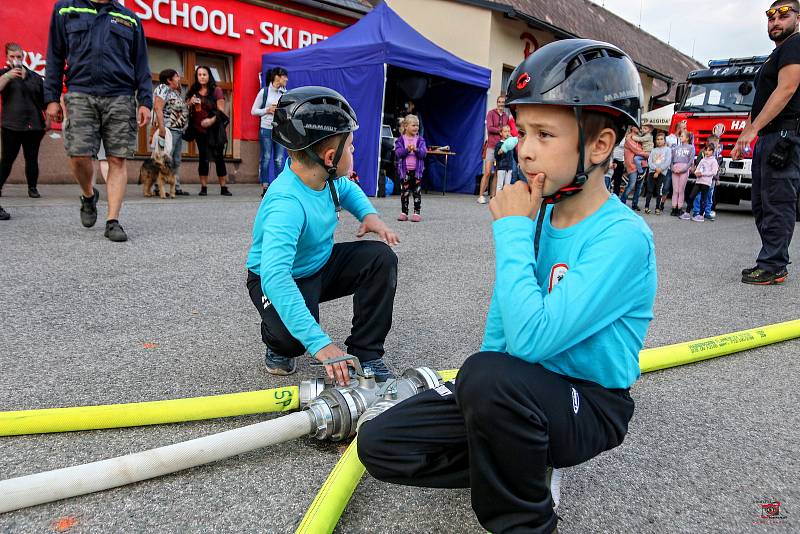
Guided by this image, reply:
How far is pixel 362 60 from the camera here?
11547 mm

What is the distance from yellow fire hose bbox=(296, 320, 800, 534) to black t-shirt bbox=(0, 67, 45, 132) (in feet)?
24.2

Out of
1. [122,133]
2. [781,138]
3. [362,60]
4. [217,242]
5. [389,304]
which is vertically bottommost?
[217,242]

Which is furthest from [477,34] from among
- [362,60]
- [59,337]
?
[59,337]

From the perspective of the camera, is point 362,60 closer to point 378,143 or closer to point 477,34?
point 378,143

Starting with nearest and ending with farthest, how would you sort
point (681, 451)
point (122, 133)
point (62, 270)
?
1. point (681, 451)
2. point (62, 270)
3. point (122, 133)

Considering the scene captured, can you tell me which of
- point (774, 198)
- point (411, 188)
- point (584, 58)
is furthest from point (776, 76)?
point (411, 188)

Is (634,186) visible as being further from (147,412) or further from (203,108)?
(147,412)

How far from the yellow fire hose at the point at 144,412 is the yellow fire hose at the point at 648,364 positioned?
52 cm

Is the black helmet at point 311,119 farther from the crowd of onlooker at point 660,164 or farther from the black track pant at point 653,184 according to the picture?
the black track pant at point 653,184

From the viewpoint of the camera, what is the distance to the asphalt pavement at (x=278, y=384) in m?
1.84

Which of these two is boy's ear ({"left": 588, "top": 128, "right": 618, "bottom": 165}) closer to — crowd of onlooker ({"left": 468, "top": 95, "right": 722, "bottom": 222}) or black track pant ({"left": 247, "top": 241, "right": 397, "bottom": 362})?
black track pant ({"left": 247, "top": 241, "right": 397, "bottom": 362})

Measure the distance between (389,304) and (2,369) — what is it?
5.50 ft

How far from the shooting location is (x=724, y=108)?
13.2 m

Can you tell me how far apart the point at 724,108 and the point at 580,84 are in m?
13.6
